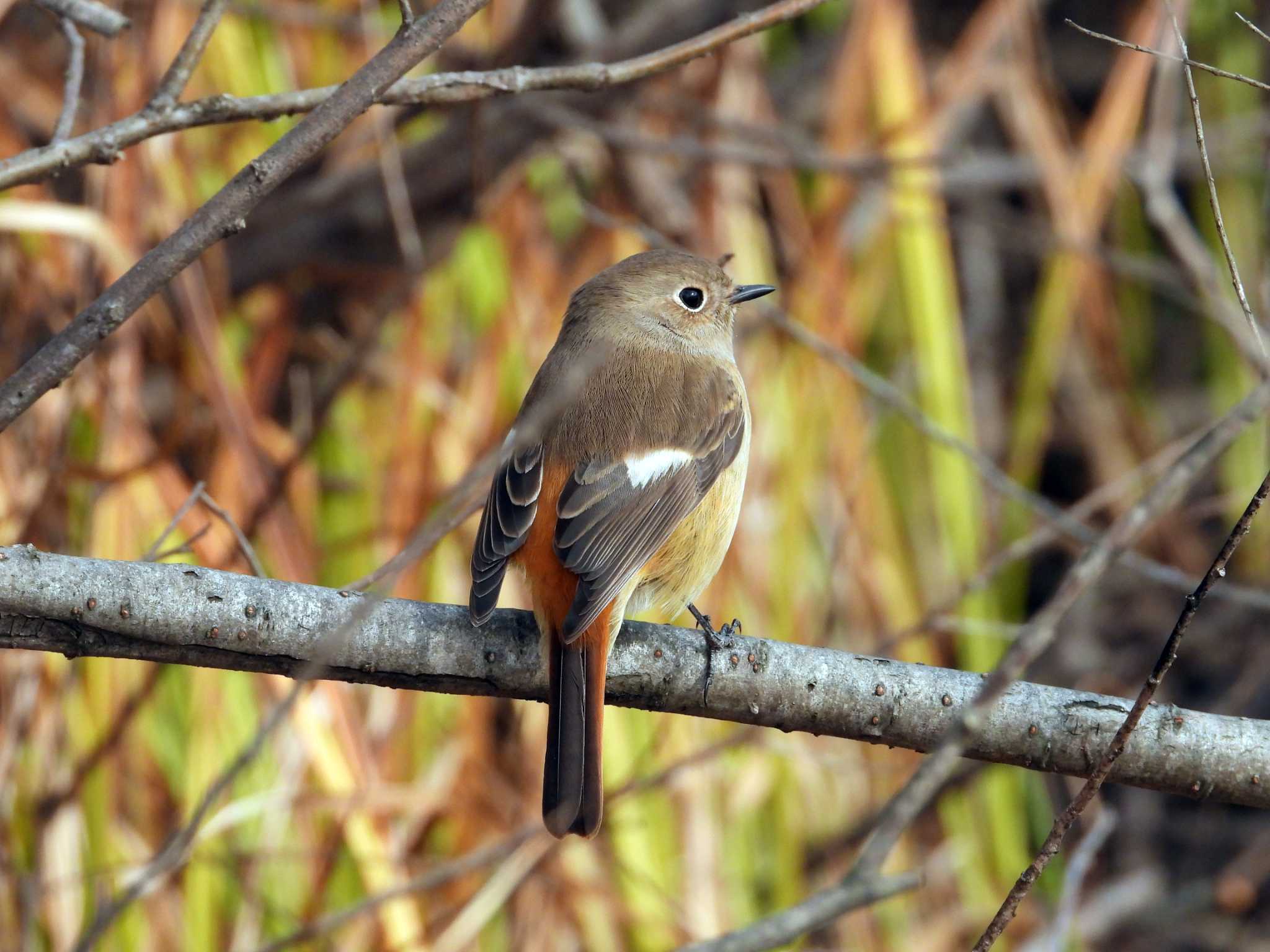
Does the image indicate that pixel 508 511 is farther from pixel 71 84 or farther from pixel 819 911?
pixel 819 911

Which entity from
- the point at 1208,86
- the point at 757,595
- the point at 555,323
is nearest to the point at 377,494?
the point at 555,323

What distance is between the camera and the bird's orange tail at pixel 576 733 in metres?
2.42

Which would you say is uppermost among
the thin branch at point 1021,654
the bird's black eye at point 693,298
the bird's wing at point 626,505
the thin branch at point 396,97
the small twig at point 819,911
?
the bird's black eye at point 693,298

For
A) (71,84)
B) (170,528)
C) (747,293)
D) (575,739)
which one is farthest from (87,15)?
(747,293)

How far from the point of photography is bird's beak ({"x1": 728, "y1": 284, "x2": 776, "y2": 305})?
372 centimetres

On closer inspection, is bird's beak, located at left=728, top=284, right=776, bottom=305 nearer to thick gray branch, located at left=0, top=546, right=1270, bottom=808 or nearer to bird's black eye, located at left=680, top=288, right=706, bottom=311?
bird's black eye, located at left=680, top=288, right=706, bottom=311

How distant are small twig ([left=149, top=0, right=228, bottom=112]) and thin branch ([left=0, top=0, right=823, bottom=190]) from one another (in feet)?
0.06

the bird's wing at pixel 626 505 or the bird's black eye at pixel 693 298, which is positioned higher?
the bird's black eye at pixel 693 298

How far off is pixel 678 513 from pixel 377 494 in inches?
69.1

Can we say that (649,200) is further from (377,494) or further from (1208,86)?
(1208,86)

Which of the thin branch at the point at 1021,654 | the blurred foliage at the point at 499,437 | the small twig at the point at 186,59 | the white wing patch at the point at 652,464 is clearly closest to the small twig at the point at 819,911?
the thin branch at the point at 1021,654

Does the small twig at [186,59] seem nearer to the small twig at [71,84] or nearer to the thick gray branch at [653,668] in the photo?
the small twig at [71,84]

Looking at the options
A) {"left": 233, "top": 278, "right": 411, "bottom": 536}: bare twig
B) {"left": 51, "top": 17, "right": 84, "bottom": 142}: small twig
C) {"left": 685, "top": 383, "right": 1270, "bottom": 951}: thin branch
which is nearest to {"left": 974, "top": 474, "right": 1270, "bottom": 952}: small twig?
{"left": 685, "top": 383, "right": 1270, "bottom": 951}: thin branch

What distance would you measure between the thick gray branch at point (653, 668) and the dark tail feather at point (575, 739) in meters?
0.05
